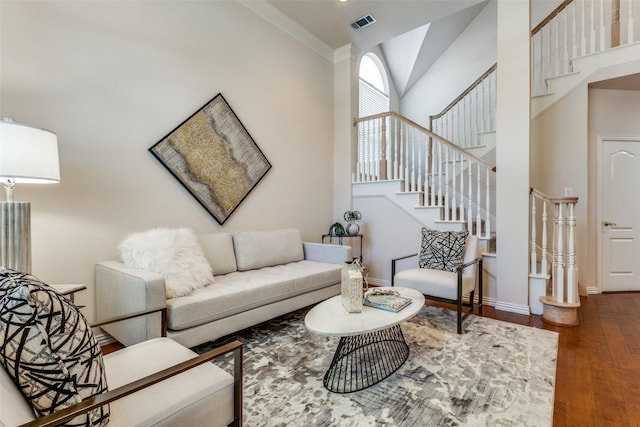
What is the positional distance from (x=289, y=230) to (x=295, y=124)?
152 cm

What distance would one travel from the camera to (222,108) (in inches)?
125

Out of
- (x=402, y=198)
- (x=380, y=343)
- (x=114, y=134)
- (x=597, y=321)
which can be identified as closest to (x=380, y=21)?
(x=402, y=198)

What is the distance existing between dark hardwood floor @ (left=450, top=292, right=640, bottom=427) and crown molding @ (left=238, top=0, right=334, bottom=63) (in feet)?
13.6

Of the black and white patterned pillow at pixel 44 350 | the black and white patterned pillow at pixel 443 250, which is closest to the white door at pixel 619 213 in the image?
the black and white patterned pillow at pixel 443 250

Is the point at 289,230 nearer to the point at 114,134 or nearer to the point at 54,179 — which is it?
the point at 114,134

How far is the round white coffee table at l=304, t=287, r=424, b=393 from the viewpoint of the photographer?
5.68 ft

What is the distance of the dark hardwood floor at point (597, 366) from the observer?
1.61m

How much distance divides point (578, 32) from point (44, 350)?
6.11 meters

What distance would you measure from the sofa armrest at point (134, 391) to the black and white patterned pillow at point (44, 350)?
0.08m

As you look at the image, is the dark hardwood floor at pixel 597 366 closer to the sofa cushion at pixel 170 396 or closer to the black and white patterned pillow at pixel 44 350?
Result: the sofa cushion at pixel 170 396

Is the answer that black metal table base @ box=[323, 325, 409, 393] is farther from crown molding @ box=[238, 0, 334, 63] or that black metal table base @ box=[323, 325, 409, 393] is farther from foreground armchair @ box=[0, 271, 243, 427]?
crown molding @ box=[238, 0, 334, 63]

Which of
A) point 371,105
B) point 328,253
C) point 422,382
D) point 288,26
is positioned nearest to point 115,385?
point 422,382

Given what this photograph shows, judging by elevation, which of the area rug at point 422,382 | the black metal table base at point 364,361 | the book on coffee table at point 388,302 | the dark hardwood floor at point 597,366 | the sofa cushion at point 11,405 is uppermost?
the sofa cushion at point 11,405

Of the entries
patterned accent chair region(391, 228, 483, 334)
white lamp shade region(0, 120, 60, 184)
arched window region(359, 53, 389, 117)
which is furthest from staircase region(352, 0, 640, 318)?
white lamp shade region(0, 120, 60, 184)
